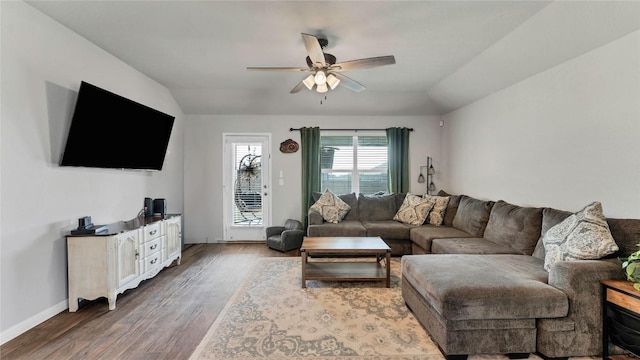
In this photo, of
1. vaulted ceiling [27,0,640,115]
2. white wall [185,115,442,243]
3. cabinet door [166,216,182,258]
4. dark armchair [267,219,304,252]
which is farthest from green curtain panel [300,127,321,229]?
cabinet door [166,216,182,258]

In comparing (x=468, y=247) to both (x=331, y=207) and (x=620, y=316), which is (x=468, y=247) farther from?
(x=331, y=207)

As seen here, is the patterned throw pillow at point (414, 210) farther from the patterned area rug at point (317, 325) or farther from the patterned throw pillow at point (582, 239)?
the patterned throw pillow at point (582, 239)

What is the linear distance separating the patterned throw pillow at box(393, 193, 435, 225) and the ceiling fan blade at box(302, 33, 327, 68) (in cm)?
287

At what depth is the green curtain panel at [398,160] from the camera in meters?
5.30

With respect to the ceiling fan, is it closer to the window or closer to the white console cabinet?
the white console cabinet

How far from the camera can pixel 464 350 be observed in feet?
6.27

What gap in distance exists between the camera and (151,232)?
11.0 ft

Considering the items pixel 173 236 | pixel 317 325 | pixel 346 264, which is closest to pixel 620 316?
pixel 317 325

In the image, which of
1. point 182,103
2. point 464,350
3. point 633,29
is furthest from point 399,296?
point 182,103

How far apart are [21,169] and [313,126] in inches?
157

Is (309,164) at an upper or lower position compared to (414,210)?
upper

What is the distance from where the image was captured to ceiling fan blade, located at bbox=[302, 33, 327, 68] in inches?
88.8

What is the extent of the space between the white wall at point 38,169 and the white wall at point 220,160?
2.15 m

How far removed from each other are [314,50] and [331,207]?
278cm
